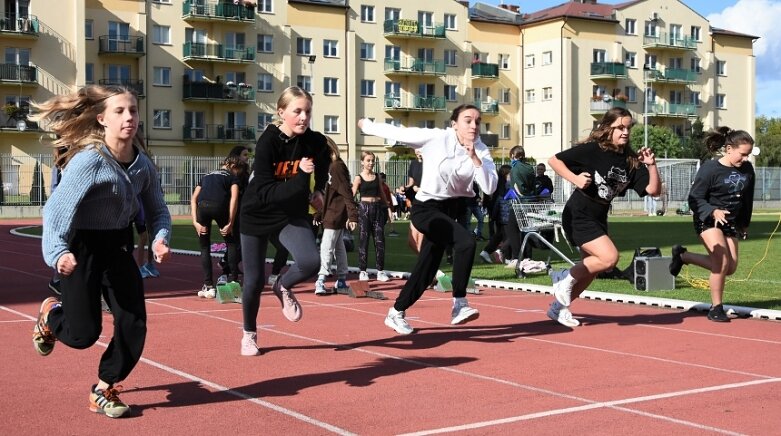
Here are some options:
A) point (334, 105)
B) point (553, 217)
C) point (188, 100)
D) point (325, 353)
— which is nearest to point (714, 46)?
point (334, 105)

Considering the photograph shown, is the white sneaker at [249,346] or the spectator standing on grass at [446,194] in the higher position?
the spectator standing on grass at [446,194]

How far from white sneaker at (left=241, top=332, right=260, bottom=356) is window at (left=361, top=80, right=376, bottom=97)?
71119 millimetres

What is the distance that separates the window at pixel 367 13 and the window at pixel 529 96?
15403 millimetres

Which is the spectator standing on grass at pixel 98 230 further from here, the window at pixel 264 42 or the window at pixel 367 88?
the window at pixel 367 88

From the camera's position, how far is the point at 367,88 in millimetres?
79375

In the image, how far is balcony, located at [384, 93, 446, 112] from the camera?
79812 millimetres

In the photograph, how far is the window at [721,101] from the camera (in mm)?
93375

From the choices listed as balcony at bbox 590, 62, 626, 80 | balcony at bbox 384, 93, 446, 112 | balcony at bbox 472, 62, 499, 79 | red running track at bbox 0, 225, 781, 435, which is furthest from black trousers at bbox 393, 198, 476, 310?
balcony at bbox 590, 62, 626, 80

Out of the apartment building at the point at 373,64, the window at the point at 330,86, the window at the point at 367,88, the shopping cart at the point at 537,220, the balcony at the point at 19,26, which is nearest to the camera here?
the shopping cart at the point at 537,220

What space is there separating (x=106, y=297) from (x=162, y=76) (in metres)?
67.4

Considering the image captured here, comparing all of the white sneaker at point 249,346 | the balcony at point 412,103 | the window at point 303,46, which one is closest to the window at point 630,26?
the balcony at point 412,103

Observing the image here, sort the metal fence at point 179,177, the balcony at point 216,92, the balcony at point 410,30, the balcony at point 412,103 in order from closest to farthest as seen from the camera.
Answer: the metal fence at point 179,177 < the balcony at point 216,92 < the balcony at point 410,30 < the balcony at point 412,103

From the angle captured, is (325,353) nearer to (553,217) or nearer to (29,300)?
(29,300)

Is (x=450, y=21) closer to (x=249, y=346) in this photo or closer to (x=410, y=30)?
(x=410, y=30)
